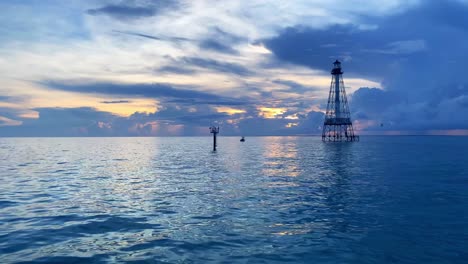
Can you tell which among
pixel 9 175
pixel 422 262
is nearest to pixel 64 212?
pixel 422 262

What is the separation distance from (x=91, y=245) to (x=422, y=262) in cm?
1377

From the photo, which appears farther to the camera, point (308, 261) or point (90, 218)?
point (90, 218)

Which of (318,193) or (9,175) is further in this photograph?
(9,175)

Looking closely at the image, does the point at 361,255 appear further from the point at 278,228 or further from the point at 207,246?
the point at 207,246

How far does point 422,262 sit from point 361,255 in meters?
2.20

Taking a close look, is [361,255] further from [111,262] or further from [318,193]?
[318,193]

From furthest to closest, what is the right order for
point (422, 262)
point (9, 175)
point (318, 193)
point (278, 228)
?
point (9, 175) < point (318, 193) < point (278, 228) < point (422, 262)

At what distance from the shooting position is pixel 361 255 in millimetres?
14016

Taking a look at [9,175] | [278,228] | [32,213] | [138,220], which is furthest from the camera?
[9,175]

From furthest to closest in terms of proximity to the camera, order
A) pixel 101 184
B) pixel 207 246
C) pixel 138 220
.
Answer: pixel 101 184, pixel 138 220, pixel 207 246

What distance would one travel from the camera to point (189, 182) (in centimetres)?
3625

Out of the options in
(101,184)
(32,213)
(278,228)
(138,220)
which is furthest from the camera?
(101,184)

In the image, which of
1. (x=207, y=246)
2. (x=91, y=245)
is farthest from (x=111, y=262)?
(x=207, y=246)

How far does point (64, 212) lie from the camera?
2203cm
